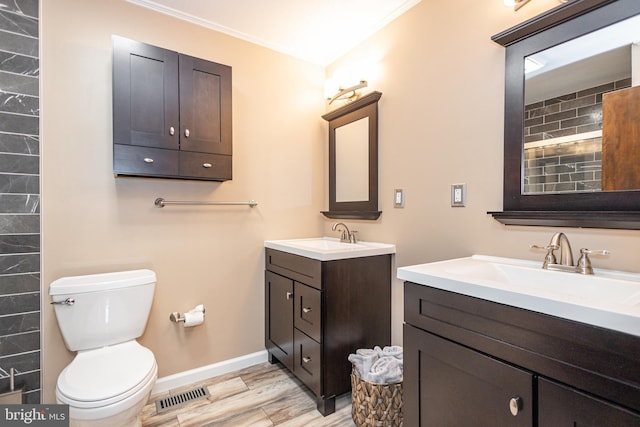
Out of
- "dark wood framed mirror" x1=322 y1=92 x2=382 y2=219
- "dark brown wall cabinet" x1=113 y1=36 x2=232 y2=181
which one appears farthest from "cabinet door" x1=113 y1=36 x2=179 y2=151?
"dark wood framed mirror" x1=322 y1=92 x2=382 y2=219

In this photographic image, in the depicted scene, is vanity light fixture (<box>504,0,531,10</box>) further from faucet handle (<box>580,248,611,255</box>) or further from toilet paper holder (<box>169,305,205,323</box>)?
toilet paper holder (<box>169,305,205,323</box>)

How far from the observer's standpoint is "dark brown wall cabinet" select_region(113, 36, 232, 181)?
1709 mm

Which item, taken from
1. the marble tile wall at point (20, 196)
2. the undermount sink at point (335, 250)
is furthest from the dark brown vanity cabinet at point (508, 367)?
the marble tile wall at point (20, 196)

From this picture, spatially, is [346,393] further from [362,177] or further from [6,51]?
[6,51]

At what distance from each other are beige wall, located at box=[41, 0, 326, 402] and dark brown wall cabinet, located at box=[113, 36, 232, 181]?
0.70 ft

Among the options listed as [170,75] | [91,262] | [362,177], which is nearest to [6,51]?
[170,75]

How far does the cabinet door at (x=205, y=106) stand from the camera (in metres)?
1.88

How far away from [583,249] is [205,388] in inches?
87.0

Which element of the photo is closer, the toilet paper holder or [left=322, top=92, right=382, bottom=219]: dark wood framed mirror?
the toilet paper holder

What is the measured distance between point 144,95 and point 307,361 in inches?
72.6

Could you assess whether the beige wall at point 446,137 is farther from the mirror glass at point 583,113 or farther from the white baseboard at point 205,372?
the white baseboard at point 205,372

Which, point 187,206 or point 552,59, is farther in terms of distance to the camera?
point 187,206

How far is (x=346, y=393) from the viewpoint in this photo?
190cm

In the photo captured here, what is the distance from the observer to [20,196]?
1.63 meters
